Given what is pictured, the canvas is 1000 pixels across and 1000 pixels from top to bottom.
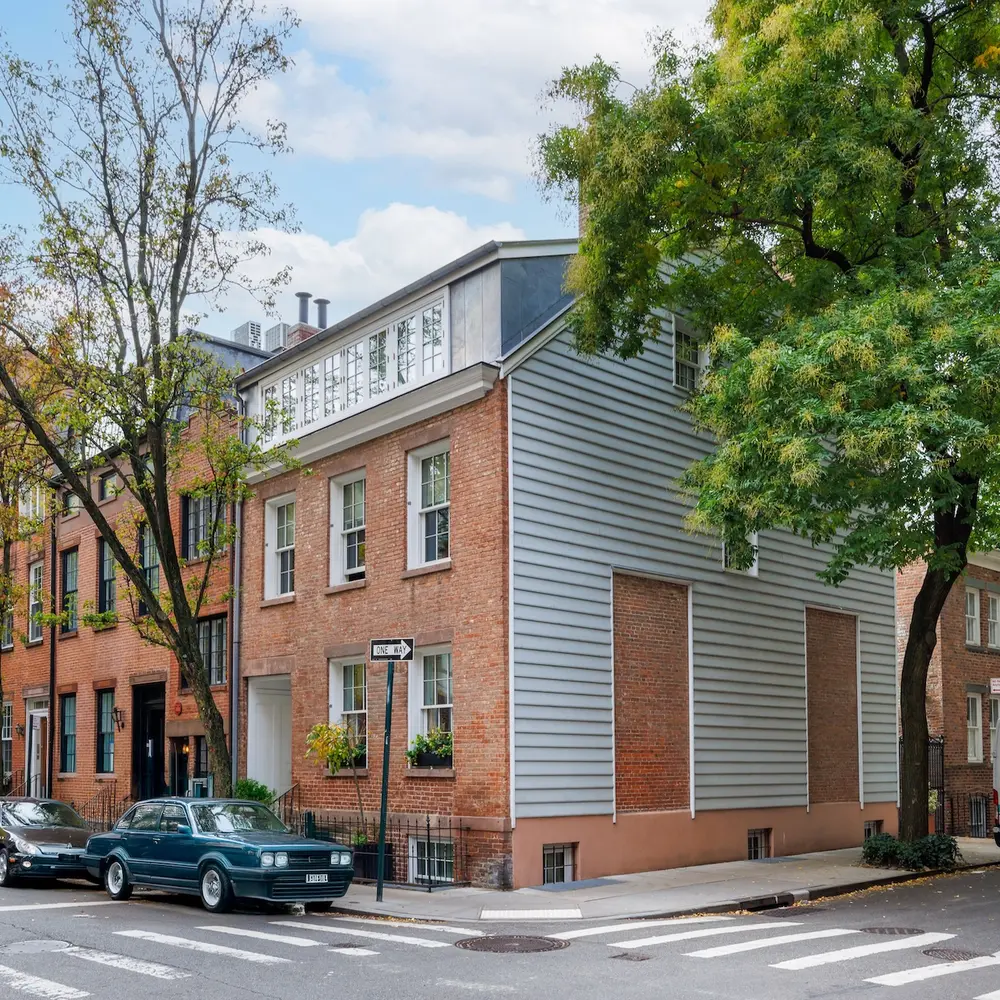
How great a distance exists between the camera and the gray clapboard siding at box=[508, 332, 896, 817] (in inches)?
720

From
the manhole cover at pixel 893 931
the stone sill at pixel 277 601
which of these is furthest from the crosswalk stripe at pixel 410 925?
the stone sill at pixel 277 601

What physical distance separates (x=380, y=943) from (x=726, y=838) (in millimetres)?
10010

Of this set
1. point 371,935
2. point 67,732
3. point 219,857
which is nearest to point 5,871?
point 219,857

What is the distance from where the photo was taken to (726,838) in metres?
21.3

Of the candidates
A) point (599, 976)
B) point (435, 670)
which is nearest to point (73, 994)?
point (599, 976)

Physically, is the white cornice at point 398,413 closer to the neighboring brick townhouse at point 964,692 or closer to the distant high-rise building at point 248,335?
the distant high-rise building at point 248,335

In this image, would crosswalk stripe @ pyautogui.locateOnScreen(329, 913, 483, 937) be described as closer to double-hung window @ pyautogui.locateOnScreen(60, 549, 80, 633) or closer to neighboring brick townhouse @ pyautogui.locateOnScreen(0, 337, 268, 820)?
neighboring brick townhouse @ pyautogui.locateOnScreen(0, 337, 268, 820)

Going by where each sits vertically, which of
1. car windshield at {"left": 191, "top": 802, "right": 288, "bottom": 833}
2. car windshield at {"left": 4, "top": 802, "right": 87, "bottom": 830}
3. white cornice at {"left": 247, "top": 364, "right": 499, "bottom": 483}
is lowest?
car windshield at {"left": 4, "top": 802, "right": 87, "bottom": 830}

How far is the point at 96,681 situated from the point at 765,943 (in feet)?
68.2

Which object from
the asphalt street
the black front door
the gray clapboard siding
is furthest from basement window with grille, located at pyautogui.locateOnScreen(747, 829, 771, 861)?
the black front door

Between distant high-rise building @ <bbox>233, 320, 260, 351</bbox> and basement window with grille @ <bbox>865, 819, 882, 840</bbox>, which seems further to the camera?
distant high-rise building @ <bbox>233, 320, 260, 351</bbox>

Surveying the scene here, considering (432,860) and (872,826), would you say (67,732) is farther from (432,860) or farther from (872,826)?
(872,826)

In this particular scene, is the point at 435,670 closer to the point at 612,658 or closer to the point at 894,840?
the point at 612,658

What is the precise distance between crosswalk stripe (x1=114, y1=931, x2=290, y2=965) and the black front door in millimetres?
14097
